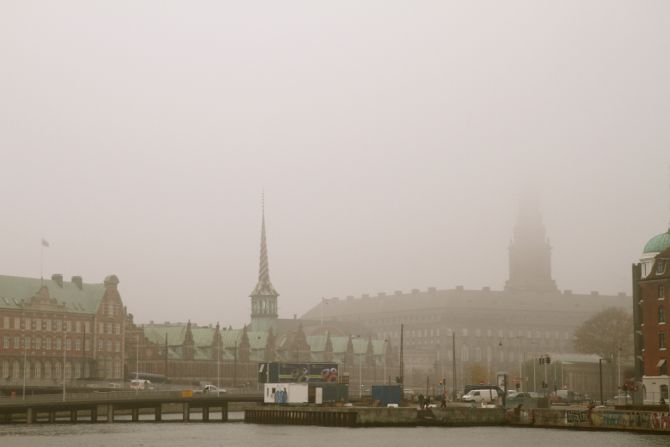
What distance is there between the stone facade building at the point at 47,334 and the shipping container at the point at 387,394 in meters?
58.2

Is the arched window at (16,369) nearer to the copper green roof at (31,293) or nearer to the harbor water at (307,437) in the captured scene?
the copper green roof at (31,293)

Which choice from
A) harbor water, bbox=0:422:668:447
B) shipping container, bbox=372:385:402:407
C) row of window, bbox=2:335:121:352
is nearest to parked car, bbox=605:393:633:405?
shipping container, bbox=372:385:402:407

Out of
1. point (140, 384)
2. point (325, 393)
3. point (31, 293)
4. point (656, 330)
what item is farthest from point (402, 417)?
point (31, 293)

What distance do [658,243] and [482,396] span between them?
90.2ft

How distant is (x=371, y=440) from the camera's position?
105m

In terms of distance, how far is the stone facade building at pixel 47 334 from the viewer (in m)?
186

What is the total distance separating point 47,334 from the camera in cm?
19238

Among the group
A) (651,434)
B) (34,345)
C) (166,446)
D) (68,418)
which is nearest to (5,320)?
(34,345)

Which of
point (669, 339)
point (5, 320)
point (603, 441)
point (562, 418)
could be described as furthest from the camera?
point (5, 320)

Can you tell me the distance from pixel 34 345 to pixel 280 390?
2443 inches

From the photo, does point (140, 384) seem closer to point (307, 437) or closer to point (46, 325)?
point (46, 325)

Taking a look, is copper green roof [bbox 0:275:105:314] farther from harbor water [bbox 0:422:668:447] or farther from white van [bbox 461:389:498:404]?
white van [bbox 461:389:498:404]

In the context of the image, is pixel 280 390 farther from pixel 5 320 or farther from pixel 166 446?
pixel 5 320

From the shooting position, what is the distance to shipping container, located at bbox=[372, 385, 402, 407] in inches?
5546
